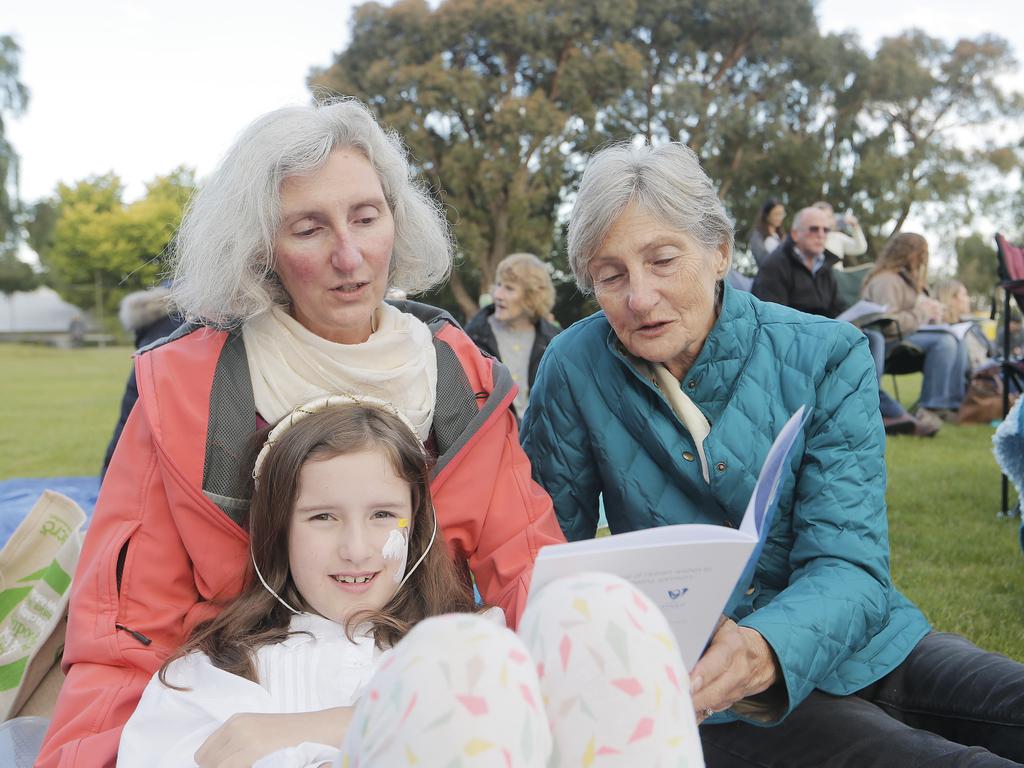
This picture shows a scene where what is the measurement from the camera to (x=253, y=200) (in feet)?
6.77

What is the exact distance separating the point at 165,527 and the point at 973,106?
1224 inches

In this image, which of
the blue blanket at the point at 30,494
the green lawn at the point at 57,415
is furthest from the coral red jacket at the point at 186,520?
the green lawn at the point at 57,415

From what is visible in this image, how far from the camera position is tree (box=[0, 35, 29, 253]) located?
36.8 m

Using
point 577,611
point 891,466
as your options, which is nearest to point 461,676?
point 577,611

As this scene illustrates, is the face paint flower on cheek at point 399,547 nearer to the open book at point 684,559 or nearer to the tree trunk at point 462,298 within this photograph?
the open book at point 684,559

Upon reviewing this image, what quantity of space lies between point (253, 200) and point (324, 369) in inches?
16.5

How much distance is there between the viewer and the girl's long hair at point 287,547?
1.89 meters

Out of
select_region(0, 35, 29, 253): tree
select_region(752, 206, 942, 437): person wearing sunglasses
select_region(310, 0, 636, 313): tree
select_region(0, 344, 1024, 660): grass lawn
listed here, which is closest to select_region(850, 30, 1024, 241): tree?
select_region(310, 0, 636, 313): tree

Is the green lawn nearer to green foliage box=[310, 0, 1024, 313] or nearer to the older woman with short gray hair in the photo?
the older woman with short gray hair

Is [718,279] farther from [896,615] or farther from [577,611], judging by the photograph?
[577,611]

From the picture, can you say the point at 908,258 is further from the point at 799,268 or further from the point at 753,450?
the point at 753,450

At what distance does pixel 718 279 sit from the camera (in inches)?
88.4

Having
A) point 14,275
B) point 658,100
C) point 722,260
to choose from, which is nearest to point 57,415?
point 722,260

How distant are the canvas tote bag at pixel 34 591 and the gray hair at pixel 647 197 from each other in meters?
1.63
